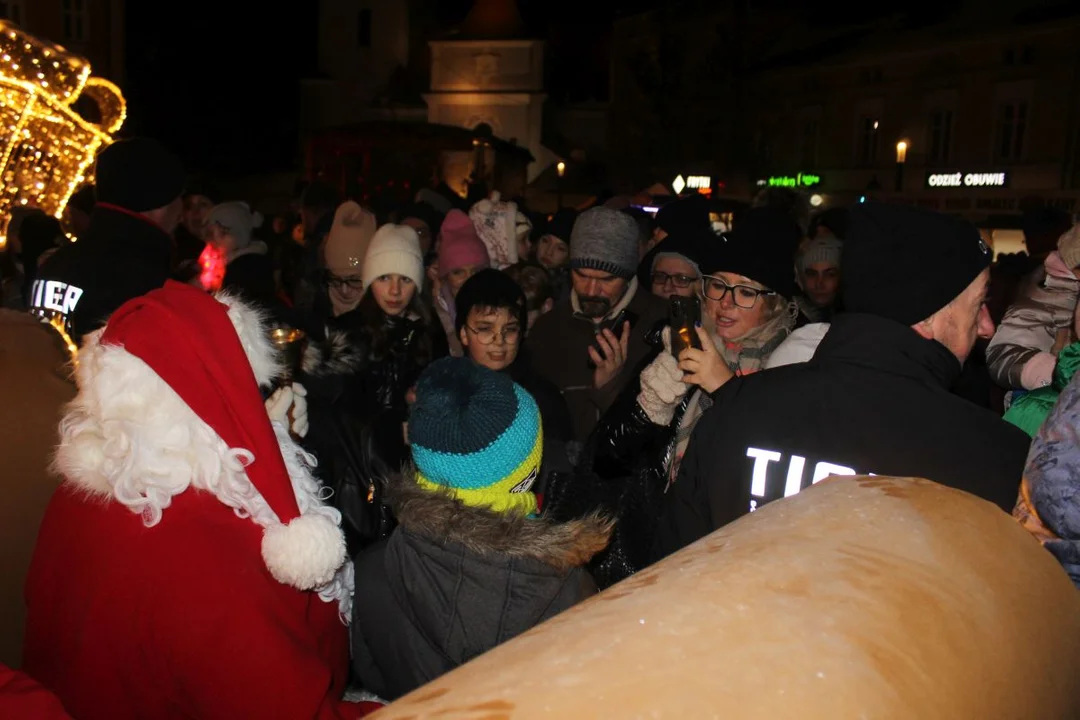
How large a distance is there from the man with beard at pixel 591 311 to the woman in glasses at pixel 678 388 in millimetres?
948

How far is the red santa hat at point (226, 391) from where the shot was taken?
1.92 m

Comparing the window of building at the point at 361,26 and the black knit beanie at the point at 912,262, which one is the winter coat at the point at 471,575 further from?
the window of building at the point at 361,26

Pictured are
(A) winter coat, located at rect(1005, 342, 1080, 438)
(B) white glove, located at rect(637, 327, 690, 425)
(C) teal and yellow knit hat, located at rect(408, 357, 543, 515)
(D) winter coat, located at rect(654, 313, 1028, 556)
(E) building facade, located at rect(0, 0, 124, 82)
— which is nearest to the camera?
(D) winter coat, located at rect(654, 313, 1028, 556)

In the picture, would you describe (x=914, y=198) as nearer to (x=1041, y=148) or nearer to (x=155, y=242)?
(x=1041, y=148)

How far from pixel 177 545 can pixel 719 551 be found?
1.28m

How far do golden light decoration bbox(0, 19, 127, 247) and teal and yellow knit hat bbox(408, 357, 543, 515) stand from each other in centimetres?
386

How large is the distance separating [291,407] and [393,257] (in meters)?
1.84

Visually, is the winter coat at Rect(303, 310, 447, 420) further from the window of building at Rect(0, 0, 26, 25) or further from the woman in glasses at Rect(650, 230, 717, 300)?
the window of building at Rect(0, 0, 26, 25)

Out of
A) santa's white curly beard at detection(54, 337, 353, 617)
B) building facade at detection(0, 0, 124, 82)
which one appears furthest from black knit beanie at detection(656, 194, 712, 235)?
building facade at detection(0, 0, 124, 82)

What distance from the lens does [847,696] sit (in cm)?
82

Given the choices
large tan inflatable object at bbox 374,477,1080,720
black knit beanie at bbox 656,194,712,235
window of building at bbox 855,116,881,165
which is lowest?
large tan inflatable object at bbox 374,477,1080,720

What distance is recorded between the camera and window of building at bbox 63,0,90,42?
96.8 feet

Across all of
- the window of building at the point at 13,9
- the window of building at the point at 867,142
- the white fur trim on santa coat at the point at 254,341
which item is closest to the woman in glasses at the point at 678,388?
the white fur trim on santa coat at the point at 254,341

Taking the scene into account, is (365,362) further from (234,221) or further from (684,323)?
(234,221)
